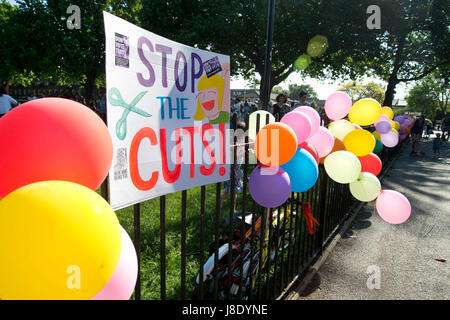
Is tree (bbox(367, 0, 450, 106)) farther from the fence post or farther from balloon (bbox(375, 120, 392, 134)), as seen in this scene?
the fence post

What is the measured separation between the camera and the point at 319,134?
2.79 meters

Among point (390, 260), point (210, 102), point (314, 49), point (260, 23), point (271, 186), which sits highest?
point (260, 23)

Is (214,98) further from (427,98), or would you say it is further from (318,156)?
(427,98)

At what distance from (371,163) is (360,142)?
0.42 metres

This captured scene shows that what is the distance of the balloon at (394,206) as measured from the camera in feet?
9.64

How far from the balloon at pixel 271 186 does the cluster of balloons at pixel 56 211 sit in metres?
1.21

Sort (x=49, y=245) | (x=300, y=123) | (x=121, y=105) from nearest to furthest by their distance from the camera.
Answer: (x=49, y=245), (x=121, y=105), (x=300, y=123)

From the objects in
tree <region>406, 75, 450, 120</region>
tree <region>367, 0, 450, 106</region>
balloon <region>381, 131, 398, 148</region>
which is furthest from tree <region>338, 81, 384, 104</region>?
balloon <region>381, 131, 398, 148</region>

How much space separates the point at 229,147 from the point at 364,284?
8.18 ft

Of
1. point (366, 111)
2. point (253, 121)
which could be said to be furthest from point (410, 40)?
point (253, 121)

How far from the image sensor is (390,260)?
379 centimetres

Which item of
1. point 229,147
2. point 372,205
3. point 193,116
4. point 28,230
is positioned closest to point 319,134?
point 229,147

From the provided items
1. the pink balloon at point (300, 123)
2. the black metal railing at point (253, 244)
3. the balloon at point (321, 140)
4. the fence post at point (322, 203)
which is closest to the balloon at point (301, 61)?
the black metal railing at point (253, 244)

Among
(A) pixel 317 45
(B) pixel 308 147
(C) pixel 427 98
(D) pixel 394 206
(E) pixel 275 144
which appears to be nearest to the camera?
(E) pixel 275 144
